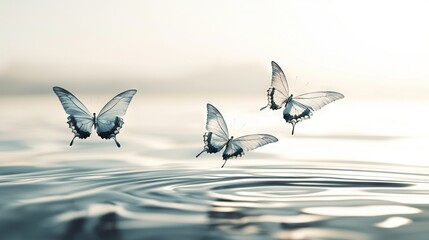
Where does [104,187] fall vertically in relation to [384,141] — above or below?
below

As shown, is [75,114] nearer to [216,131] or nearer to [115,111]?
[115,111]

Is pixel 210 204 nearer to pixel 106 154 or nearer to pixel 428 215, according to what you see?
pixel 428 215

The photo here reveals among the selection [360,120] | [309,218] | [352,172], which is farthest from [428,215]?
[360,120]

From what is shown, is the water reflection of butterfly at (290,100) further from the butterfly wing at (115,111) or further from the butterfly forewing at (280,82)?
the butterfly wing at (115,111)

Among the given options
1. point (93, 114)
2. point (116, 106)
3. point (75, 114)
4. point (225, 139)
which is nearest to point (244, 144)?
point (225, 139)

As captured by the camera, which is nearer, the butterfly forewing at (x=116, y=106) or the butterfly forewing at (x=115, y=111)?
the butterfly forewing at (x=115, y=111)

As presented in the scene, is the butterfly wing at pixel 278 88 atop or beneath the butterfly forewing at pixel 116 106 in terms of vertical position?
atop

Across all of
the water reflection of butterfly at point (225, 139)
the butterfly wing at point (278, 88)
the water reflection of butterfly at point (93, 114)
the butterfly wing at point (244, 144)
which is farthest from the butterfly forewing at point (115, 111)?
the butterfly wing at point (278, 88)

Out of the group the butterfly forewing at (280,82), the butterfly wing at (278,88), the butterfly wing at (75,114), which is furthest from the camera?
the butterfly forewing at (280,82)
